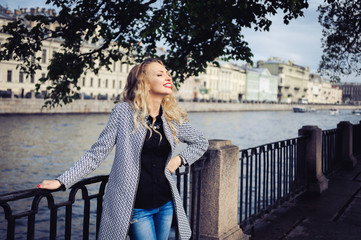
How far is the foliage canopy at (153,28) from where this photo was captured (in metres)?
6.25

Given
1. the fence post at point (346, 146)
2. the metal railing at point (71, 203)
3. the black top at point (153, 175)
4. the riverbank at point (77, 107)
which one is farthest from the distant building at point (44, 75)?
the black top at point (153, 175)

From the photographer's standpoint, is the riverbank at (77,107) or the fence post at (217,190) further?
the riverbank at (77,107)

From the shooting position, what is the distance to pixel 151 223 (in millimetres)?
2209

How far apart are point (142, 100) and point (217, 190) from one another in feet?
4.64

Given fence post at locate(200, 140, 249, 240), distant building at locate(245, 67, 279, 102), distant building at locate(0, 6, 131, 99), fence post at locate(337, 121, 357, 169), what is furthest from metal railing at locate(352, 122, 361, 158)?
distant building at locate(245, 67, 279, 102)

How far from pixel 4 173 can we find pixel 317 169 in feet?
36.2

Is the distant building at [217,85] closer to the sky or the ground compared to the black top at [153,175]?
closer to the sky

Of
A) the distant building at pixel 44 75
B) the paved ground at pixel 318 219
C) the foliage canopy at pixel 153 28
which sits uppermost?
the distant building at pixel 44 75

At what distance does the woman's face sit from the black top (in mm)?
167

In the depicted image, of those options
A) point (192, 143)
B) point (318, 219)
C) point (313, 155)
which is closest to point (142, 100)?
point (192, 143)

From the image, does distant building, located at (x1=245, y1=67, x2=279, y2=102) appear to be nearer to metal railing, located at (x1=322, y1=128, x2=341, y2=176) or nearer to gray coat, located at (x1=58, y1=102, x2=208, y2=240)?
metal railing, located at (x1=322, y1=128, x2=341, y2=176)

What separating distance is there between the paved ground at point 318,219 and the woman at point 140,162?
2325 mm

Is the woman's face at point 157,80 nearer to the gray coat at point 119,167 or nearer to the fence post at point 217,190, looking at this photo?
the gray coat at point 119,167

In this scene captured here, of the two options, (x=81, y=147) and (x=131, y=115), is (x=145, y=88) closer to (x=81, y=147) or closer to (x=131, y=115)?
(x=131, y=115)
